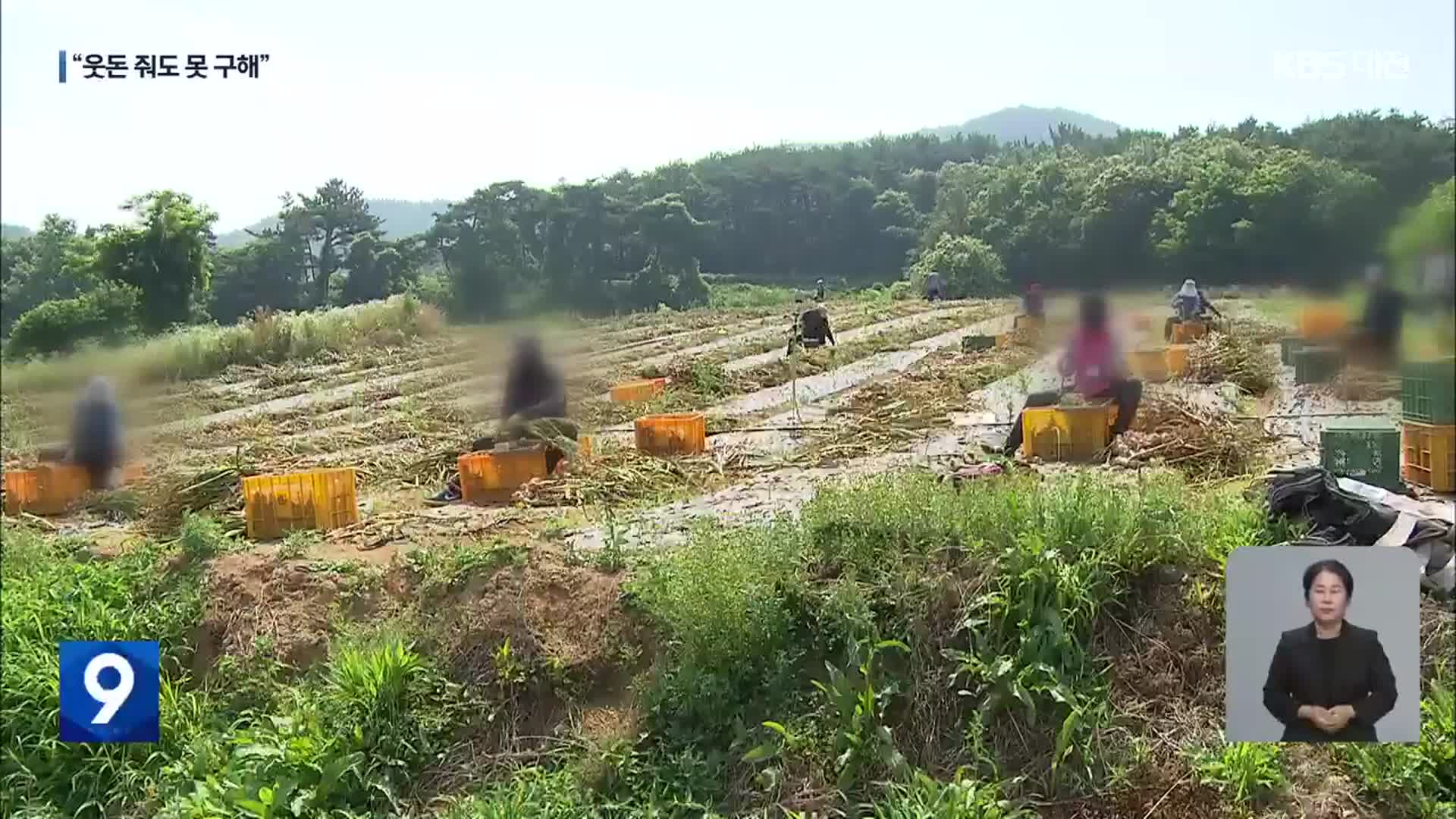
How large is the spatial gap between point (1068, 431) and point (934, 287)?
843 millimetres

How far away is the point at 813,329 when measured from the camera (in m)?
5.41

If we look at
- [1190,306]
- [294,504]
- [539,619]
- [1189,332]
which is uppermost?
[1190,306]

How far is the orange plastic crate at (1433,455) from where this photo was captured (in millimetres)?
3953

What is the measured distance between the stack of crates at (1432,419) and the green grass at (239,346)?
13.0 feet

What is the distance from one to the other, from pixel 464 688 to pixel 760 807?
1.24 metres

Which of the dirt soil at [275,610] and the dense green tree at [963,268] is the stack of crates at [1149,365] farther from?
the dirt soil at [275,610]

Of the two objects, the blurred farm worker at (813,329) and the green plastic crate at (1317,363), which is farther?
the blurred farm worker at (813,329)

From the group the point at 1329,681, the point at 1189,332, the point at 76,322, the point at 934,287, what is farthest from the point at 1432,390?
the point at 76,322

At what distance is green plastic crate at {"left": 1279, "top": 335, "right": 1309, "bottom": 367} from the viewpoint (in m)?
4.29

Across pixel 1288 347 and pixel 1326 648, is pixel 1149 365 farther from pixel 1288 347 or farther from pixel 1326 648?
pixel 1326 648

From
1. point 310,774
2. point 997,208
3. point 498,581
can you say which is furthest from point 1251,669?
point 310,774

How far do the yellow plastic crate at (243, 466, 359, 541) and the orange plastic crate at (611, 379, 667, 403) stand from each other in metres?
1.31

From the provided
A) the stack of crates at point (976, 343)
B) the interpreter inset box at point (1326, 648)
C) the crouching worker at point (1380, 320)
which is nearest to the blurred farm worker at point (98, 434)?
the stack of crates at point (976, 343)

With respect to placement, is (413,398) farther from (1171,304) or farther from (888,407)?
(1171,304)
